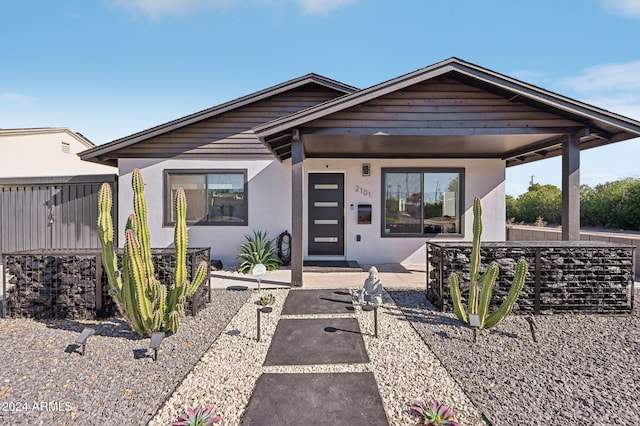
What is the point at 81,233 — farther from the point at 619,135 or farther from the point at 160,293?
the point at 619,135

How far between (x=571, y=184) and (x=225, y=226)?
6.93 m

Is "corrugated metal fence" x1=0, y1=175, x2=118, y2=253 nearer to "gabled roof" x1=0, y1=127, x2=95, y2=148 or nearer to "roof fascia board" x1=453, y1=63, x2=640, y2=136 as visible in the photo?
"gabled roof" x1=0, y1=127, x2=95, y2=148

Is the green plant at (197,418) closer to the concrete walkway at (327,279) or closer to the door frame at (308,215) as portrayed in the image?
the concrete walkway at (327,279)

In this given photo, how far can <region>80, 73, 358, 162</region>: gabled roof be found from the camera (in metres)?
6.81

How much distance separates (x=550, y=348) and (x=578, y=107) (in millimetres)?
3840

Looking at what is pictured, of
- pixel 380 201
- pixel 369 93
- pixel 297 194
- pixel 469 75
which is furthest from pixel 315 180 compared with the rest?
pixel 469 75

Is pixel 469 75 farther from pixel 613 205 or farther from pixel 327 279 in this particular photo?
pixel 613 205

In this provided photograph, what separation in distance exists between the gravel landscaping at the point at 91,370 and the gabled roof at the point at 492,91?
130 inches

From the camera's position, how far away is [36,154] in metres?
11.0

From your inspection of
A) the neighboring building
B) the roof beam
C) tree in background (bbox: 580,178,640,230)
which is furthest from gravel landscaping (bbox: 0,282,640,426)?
tree in background (bbox: 580,178,640,230)

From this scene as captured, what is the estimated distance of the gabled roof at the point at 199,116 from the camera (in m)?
6.81

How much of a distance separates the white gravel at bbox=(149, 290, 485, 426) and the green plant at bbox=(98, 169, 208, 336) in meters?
0.69

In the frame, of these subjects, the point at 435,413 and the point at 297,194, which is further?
the point at 297,194

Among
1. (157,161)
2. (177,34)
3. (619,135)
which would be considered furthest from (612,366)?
(177,34)
